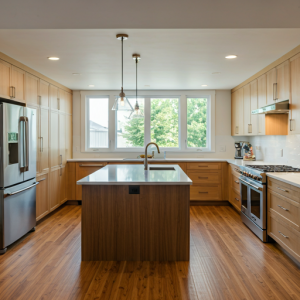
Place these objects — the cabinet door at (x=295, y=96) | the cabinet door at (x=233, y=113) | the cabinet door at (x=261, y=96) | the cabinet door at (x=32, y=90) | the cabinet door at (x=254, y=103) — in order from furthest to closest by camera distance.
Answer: the cabinet door at (x=233, y=113) < the cabinet door at (x=254, y=103) < the cabinet door at (x=261, y=96) < the cabinet door at (x=32, y=90) < the cabinet door at (x=295, y=96)

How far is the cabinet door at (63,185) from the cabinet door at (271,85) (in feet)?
12.2

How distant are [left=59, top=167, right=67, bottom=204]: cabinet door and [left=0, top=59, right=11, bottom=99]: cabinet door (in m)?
2.07

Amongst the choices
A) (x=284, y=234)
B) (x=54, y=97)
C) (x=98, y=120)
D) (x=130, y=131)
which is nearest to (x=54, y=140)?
(x=54, y=97)

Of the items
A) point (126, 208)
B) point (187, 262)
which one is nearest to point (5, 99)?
point (126, 208)

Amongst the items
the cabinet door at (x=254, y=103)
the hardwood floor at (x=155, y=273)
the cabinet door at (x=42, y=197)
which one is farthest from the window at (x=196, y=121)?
the cabinet door at (x=42, y=197)

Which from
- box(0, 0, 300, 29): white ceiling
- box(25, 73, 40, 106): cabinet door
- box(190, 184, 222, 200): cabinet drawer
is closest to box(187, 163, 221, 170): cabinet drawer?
box(190, 184, 222, 200): cabinet drawer

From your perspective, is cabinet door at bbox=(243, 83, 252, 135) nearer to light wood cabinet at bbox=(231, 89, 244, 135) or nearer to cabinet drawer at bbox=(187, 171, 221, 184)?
light wood cabinet at bbox=(231, 89, 244, 135)

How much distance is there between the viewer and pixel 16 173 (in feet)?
10.9

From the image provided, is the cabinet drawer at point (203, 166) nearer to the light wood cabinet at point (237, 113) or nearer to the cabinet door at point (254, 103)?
the light wood cabinet at point (237, 113)

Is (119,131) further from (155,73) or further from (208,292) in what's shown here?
(208,292)

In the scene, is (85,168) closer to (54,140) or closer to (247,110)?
(54,140)

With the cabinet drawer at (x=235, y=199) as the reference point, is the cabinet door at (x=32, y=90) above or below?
above

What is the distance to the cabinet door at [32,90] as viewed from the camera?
3.90 m

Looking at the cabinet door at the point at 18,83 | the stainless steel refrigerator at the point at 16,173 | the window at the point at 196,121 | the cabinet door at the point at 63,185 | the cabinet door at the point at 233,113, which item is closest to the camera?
the stainless steel refrigerator at the point at 16,173
